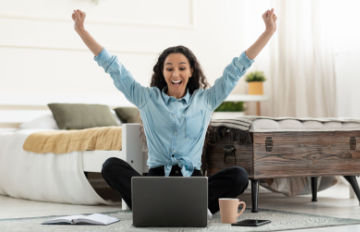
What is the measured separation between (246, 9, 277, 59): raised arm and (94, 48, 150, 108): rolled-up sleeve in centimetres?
49

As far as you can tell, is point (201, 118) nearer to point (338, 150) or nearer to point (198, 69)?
point (198, 69)

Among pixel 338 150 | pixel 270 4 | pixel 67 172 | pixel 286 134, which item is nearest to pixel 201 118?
pixel 286 134

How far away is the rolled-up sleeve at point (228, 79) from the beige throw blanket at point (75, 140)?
701mm

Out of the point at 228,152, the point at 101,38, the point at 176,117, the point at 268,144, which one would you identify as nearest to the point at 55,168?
the point at 228,152

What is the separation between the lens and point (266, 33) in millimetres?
2562

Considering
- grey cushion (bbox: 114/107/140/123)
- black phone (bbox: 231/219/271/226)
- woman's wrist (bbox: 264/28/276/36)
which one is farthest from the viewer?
grey cushion (bbox: 114/107/140/123)

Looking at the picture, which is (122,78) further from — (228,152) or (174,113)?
(228,152)

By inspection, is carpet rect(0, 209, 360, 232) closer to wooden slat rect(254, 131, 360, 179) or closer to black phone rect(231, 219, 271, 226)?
black phone rect(231, 219, 271, 226)

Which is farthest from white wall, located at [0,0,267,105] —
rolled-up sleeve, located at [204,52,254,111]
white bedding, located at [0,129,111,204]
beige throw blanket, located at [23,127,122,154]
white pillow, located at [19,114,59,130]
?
rolled-up sleeve, located at [204,52,254,111]

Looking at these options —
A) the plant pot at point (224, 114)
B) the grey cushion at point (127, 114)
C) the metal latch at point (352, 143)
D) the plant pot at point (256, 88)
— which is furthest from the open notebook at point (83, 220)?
the plant pot at point (256, 88)

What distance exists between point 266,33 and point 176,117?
516 millimetres

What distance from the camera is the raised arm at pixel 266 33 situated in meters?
2.52

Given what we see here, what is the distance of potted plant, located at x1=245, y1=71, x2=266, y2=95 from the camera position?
551 cm

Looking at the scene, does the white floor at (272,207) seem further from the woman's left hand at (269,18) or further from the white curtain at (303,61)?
the white curtain at (303,61)
